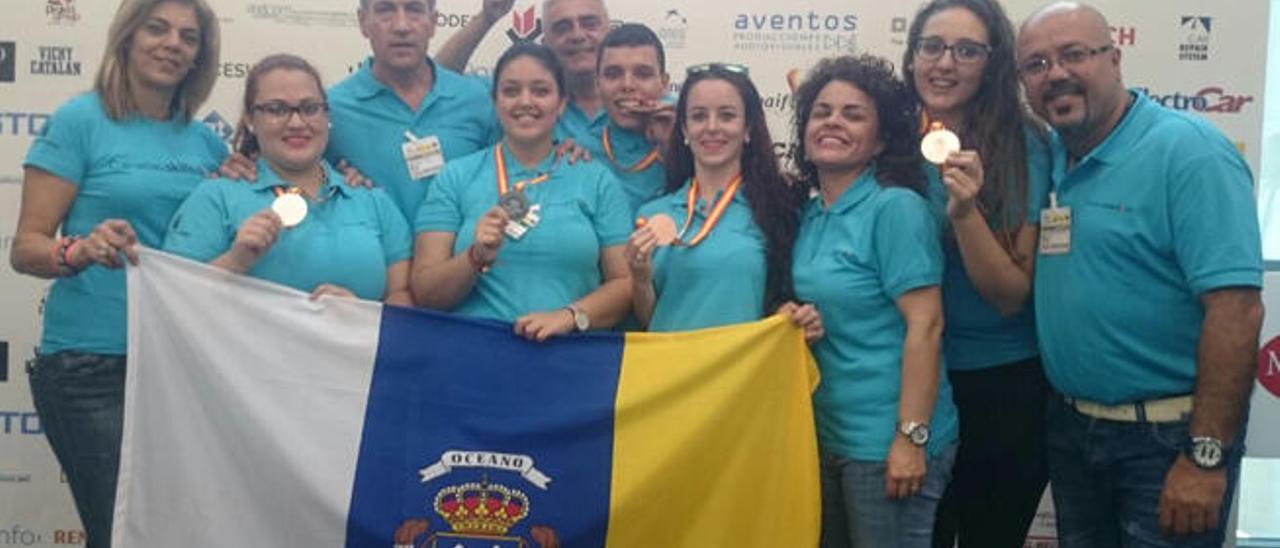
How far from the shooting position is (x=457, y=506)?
274cm

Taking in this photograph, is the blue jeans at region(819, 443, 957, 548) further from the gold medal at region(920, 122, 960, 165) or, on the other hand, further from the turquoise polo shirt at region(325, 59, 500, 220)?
the turquoise polo shirt at region(325, 59, 500, 220)

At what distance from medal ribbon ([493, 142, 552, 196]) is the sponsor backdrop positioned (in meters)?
1.53

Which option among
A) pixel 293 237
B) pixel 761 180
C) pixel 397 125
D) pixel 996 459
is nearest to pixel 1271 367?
pixel 996 459

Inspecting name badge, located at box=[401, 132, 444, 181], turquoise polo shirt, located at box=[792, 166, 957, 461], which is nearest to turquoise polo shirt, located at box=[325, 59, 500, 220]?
name badge, located at box=[401, 132, 444, 181]

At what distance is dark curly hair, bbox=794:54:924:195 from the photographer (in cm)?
285

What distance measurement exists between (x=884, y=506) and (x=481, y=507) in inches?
38.9

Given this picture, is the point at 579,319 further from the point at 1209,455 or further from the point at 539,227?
the point at 1209,455

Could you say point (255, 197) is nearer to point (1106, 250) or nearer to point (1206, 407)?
point (1106, 250)

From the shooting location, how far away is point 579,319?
9.37 feet

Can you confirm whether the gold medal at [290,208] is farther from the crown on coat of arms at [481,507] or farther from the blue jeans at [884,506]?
the blue jeans at [884,506]

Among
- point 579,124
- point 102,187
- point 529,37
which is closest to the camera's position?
point 102,187

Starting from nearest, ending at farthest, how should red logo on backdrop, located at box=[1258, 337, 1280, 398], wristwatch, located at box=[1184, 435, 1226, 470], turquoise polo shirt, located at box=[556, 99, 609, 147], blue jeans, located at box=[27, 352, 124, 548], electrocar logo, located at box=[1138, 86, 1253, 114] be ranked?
wristwatch, located at box=[1184, 435, 1226, 470] < blue jeans, located at box=[27, 352, 124, 548] < turquoise polo shirt, located at box=[556, 99, 609, 147] < electrocar logo, located at box=[1138, 86, 1253, 114] < red logo on backdrop, located at box=[1258, 337, 1280, 398]

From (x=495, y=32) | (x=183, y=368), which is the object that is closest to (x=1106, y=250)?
(x=183, y=368)

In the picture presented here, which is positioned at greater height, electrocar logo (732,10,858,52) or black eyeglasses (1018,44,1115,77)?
electrocar logo (732,10,858,52)
